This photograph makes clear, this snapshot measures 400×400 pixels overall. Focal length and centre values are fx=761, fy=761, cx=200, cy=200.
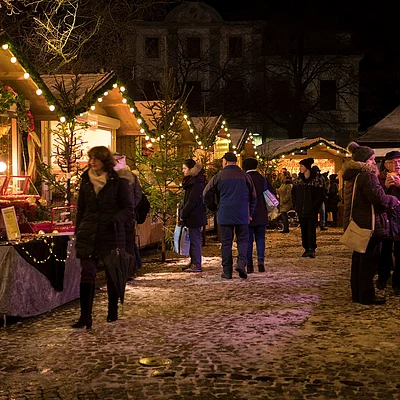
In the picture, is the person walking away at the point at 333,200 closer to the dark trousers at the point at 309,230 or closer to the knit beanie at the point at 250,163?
the dark trousers at the point at 309,230

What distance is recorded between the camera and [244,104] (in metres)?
45.0

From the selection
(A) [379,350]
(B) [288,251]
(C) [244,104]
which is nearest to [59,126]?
(B) [288,251]

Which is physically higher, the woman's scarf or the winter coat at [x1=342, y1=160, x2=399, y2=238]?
the woman's scarf

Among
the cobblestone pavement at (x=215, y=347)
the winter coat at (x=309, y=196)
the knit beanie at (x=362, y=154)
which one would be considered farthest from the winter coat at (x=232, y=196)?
the winter coat at (x=309, y=196)

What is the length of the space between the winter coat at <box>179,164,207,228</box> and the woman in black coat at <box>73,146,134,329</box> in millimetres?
4245

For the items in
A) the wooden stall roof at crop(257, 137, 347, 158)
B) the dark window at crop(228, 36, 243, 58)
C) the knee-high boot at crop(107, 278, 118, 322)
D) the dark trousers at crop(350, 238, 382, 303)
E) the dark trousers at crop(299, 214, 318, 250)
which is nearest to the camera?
the knee-high boot at crop(107, 278, 118, 322)

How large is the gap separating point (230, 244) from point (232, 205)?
59cm

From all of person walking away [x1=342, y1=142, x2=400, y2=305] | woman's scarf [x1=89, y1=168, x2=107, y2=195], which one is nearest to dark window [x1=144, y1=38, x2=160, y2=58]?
person walking away [x1=342, y1=142, x2=400, y2=305]

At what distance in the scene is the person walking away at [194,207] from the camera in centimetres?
1191

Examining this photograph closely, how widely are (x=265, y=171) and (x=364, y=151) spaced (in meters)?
16.8

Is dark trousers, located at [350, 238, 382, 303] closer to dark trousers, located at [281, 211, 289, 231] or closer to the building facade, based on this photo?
dark trousers, located at [281, 211, 289, 231]

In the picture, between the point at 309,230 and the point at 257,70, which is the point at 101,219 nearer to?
the point at 309,230

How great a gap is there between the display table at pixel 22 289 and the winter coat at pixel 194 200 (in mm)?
3443

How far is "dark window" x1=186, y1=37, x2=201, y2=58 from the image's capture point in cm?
4983
